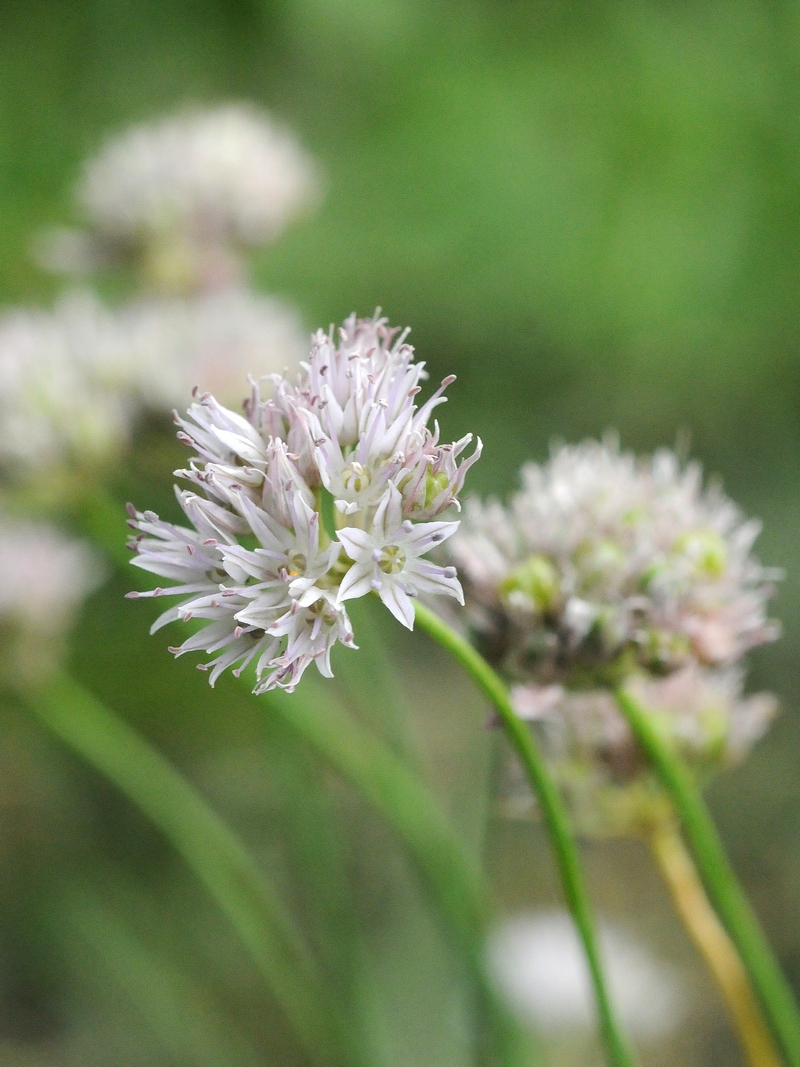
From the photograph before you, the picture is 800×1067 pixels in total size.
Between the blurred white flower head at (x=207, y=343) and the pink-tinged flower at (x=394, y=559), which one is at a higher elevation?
the blurred white flower head at (x=207, y=343)

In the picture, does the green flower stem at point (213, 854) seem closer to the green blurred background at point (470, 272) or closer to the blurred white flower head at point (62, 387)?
the blurred white flower head at point (62, 387)

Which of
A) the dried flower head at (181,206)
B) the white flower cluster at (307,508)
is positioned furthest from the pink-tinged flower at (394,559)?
the dried flower head at (181,206)

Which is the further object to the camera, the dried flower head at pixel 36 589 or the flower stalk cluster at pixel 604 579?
the dried flower head at pixel 36 589

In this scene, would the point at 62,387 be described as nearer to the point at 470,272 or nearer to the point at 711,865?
the point at 711,865

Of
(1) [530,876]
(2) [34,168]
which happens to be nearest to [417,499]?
(1) [530,876]

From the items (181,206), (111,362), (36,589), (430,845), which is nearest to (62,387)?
(111,362)

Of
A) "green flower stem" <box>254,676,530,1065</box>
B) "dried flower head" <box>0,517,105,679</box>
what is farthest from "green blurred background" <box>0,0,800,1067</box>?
"green flower stem" <box>254,676,530,1065</box>

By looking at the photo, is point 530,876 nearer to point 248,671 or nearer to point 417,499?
point 248,671
